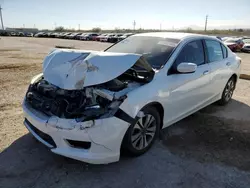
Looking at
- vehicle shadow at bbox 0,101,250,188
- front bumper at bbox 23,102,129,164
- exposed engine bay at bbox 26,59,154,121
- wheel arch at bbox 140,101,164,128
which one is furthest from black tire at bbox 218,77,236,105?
front bumper at bbox 23,102,129,164

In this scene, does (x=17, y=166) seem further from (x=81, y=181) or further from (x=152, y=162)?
(x=152, y=162)

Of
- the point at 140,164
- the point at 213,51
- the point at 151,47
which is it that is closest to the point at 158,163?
the point at 140,164

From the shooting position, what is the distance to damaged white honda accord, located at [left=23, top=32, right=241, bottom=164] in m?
2.61

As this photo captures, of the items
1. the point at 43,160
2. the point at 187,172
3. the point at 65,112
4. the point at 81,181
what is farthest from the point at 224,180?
the point at 43,160

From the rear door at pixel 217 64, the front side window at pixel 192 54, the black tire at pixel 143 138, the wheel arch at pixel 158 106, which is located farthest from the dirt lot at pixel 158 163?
the front side window at pixel 192 54

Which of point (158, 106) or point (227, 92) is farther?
point (227, 92)

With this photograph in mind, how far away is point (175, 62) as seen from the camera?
11.5 ft

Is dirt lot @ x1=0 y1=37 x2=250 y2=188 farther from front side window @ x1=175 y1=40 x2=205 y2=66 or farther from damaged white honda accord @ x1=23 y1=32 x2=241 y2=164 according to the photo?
front side window @ x1=175 y1=40 x2=205 y2=66

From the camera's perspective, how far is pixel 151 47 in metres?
3.92

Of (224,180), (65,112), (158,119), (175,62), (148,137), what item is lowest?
(224,180)

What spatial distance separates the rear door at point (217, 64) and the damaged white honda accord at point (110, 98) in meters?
0.60

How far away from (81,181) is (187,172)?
52.7 inches

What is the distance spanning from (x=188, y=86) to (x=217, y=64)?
130 cm

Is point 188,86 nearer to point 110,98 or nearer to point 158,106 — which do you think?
point 158,106
